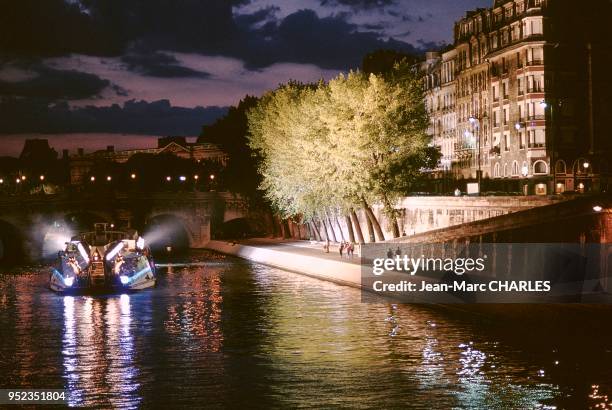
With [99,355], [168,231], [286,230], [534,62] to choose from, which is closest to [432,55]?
[286,230]

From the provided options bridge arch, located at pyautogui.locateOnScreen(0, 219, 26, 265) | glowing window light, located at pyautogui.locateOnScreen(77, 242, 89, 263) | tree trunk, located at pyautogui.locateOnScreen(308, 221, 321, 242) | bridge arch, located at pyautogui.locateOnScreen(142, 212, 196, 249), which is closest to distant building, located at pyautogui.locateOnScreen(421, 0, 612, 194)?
tree trunk, located at pyautogui.locateOnScreen(308, 221, 321, 242)

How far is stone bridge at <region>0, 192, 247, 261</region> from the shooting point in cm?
12281

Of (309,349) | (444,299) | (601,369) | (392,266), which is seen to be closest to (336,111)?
(392,266)

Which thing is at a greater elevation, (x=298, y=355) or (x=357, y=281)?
(x=357, y=281)

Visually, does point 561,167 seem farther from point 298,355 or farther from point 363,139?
point 298,355

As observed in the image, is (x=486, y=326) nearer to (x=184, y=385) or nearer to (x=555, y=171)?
(x=184, y=385)

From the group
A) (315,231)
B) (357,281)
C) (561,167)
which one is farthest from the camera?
(315,231)

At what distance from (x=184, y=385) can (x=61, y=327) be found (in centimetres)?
1781

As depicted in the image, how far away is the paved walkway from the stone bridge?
10.2m

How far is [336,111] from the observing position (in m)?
81.4

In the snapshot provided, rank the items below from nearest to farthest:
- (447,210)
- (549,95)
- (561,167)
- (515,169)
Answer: (447,210) → (561,167) → (549,95) → (515,169)

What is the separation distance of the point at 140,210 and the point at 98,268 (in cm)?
6334

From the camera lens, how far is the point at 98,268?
225 ft

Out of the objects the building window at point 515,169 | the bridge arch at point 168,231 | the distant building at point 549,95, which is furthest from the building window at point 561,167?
the bridge arch at point 168,231
